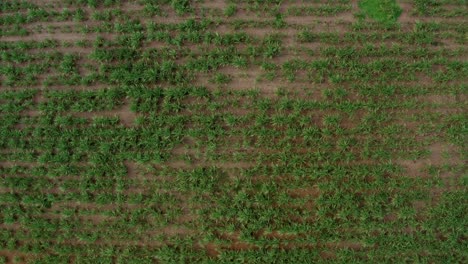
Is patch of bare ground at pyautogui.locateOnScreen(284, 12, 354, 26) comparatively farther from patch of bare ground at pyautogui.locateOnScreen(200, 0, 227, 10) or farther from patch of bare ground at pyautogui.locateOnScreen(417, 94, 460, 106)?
patch of bare ground at pyautogui.locateOnScreen(417, 94, 460, 106)

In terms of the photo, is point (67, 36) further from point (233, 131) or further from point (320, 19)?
point (320, 19)

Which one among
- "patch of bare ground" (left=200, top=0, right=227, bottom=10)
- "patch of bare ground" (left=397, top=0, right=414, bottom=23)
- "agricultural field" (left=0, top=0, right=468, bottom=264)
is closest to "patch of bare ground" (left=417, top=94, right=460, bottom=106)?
"agricultural field" (left=0, top=0, right=468, bottom=264)

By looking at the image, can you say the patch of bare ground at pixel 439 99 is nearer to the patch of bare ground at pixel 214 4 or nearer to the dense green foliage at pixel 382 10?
the dense green foliage at pixel 382 10

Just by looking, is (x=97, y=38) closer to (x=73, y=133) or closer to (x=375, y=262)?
(x=73, y=133)

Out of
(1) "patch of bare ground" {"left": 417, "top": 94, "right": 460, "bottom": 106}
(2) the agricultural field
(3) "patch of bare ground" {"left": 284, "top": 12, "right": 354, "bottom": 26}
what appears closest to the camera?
(2) the agricultural field

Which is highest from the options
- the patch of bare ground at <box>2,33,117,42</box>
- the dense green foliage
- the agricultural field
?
the dense green foliage

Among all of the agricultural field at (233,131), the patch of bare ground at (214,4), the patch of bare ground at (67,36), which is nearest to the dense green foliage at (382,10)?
the agricultural field at (233,131)

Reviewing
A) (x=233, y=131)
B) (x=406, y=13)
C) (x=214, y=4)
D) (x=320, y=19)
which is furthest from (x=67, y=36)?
(x=406, y=13)

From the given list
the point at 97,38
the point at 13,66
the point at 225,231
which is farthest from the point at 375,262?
the point at 13,66
